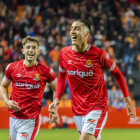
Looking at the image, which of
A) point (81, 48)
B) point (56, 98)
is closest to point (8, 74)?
point (56, 98)

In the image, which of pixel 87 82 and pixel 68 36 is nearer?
pixel 87 82

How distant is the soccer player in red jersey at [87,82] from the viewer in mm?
4773

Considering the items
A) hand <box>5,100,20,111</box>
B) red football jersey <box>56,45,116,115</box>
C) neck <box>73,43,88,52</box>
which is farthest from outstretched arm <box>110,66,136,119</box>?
hand <box>5,100,20,111</box>

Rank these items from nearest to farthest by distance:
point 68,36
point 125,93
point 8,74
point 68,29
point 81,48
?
point 125,93
point 81,48
point 8,74
point 68,36
point 68,29

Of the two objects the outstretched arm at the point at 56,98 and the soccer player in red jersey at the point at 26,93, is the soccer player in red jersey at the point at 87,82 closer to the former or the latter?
the outstretched arm at the point at 56,98

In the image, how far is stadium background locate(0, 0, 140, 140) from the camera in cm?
1198

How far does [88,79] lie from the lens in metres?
4.83

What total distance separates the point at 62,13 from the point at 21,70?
1177 cm

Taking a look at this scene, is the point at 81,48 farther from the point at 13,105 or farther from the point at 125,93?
the point at 13,105

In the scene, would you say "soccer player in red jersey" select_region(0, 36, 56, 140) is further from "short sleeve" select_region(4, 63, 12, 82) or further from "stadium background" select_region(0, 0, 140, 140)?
"stadium background" select_region(0, 0, 140, 140)

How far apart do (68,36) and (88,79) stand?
9974mm

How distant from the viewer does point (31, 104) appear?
5.30m

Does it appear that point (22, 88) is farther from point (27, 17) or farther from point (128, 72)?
point (27, 17)

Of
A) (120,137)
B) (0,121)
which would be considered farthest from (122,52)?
(0,121)
